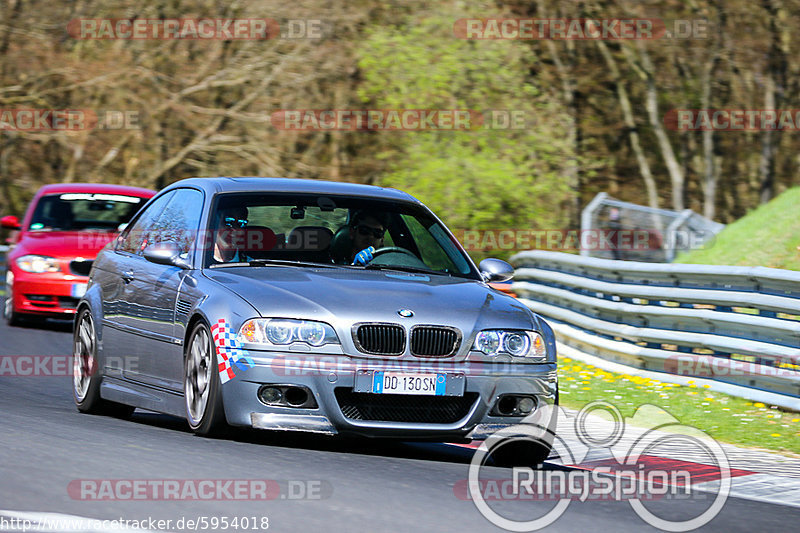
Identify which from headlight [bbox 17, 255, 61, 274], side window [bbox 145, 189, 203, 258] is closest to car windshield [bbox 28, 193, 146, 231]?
headlight [bbox 17, 255, 61, 274]

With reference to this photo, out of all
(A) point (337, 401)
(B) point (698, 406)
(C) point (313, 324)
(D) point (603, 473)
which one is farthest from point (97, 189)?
(D) point (603, 473)

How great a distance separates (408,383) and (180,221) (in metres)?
2.34

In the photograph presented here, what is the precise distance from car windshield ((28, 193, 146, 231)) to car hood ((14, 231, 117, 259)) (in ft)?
0.82

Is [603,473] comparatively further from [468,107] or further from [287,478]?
[468,107]

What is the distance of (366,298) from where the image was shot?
7.94 metres

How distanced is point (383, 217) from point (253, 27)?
69.5ft

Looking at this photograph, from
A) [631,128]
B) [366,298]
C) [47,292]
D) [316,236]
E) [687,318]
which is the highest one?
[631,128]

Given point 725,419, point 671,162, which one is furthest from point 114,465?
point 671,162

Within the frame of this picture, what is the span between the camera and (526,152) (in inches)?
1170

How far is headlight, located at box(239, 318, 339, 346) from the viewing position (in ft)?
25.3

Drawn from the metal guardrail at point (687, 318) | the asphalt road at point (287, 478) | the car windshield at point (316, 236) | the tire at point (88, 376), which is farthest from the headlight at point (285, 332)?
the metal guardrail at point (687, 318)

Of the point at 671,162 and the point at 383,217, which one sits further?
the point at 671,162

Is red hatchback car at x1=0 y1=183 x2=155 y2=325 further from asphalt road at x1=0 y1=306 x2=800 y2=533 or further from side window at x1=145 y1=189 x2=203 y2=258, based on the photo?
asphalt road at x1=0 y1=306 x2=800 y2=533

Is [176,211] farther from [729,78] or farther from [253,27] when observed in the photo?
[729,78]
